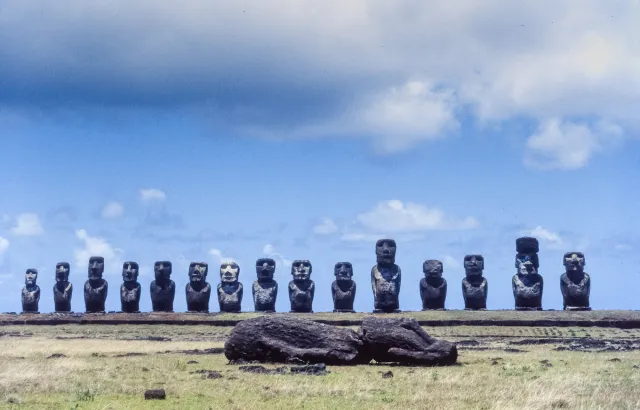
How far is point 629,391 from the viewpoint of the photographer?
55.7ft

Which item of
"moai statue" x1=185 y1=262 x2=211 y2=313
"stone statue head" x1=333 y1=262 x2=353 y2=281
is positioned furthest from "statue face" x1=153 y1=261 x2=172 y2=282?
"stone statue head" x1=333 y1=262 x2=353 y2=281

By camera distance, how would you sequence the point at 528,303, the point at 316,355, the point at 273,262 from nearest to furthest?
the point at 316,355 < the point at 528,303 < the point at 273,262

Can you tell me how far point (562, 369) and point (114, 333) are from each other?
2505 centimetres

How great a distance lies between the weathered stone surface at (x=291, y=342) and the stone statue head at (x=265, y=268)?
2925 cm

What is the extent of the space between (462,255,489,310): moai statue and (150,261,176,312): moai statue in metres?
18.3

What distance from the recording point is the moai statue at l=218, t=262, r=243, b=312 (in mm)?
53312

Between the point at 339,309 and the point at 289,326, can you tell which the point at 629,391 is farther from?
the point at 339,309

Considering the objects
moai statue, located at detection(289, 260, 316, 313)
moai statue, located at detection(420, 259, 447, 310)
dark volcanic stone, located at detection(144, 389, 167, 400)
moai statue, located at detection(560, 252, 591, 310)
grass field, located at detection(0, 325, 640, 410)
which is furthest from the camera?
moai statue, located at detection(289, 260, 316, 313)

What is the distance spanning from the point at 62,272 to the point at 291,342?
3705 cm

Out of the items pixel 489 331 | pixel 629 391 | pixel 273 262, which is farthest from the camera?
pixel 273 262

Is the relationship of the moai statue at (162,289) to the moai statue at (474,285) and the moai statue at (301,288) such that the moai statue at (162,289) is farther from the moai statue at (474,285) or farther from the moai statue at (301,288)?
the moai statue at (474,285)

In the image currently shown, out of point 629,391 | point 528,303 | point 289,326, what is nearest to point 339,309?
point 528,303

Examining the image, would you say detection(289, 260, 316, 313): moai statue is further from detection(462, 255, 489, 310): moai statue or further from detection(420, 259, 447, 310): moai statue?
detection(462, 255, 489, 310): moai statue

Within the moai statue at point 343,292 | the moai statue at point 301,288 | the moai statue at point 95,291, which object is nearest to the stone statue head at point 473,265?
the moai statue at point 343,292
